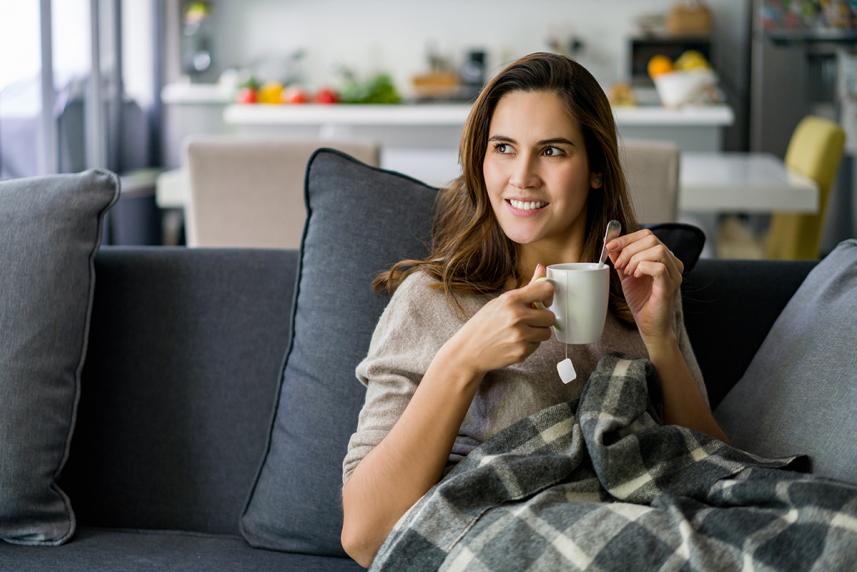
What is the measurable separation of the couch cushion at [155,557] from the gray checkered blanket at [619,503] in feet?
1.01

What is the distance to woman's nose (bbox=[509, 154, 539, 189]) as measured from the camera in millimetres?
1491

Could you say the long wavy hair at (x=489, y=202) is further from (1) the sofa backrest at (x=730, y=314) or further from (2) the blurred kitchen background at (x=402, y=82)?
(2) the blurred kitchen background at (x=402, y=82)

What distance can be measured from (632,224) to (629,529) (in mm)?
554

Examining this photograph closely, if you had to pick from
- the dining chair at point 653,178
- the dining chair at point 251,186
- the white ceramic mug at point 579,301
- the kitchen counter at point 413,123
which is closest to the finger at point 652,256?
the white ceramic mug at point 579,301

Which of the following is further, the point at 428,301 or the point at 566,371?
the point at 428,301

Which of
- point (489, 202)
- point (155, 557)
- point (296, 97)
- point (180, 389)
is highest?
point (296, 97)

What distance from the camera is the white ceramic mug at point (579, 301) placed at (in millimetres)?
1342

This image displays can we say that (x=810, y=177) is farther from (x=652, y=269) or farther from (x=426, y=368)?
(x=426, y=368)

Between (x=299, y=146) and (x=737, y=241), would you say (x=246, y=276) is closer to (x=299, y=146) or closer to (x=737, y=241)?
(x=299, y=146)

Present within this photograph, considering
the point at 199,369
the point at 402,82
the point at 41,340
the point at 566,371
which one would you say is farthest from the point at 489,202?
the point at 402,82

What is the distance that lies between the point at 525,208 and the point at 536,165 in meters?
0.06

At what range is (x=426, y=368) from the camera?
1495 mm

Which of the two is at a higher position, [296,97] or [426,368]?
[296,97]

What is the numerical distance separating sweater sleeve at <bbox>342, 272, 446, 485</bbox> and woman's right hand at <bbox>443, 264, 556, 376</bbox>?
5.4 inches
